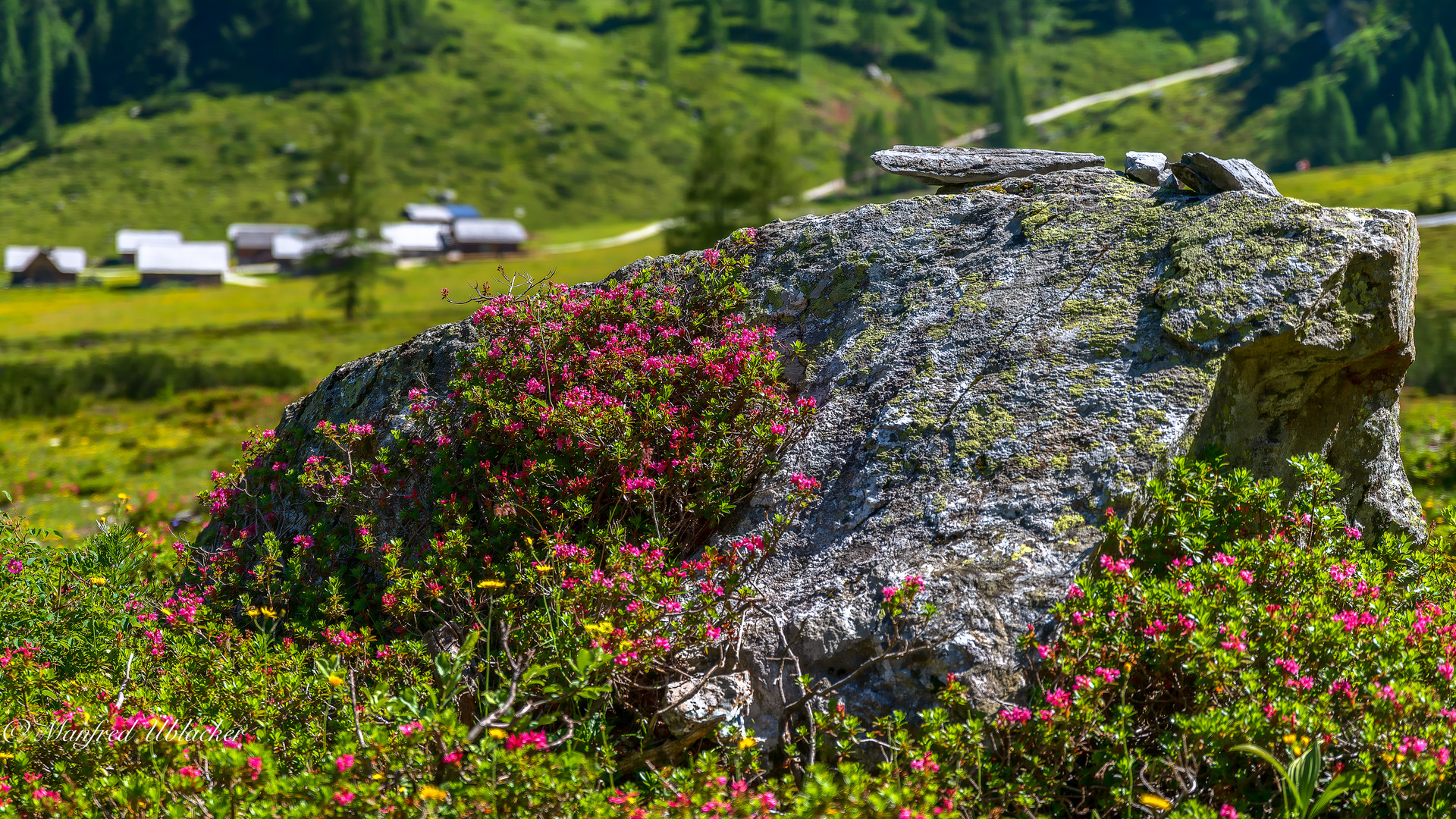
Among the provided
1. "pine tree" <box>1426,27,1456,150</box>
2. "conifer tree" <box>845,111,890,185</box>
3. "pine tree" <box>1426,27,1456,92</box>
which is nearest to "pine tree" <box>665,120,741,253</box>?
"conifer tree" <box>845,111,890,185</box>

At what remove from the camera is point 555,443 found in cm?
584

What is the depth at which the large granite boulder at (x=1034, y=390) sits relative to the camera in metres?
4.59

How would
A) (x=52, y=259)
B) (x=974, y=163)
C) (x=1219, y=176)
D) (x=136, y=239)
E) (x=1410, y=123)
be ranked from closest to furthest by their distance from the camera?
1. (x=1219, y=176)
2. (x=974, y=163)
3. (x=52, y=259)
4. (x=136, y=239)
5. (x=1410, y=123)

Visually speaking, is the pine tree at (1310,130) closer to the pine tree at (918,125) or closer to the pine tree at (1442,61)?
the pine tree at (1442,61)

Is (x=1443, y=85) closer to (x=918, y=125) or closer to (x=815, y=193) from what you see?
(x=918, y=125)

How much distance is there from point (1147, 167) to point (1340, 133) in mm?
173721

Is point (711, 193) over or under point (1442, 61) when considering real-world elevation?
under

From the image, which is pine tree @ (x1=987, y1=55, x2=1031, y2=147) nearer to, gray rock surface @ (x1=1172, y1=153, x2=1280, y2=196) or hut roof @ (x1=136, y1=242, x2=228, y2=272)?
hut roof @ (x1=136, y1=242, x2=228, y2=272)

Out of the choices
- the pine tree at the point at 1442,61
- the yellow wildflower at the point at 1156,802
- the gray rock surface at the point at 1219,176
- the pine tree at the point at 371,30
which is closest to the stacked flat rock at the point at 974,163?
the gray rock surface at the point at 1219,176

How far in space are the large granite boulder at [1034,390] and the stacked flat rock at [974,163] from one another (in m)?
0.70

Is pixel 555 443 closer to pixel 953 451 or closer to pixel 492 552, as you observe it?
pixel 492 552

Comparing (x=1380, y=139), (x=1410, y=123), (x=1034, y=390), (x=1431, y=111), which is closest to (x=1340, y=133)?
(x=1380, y=139)

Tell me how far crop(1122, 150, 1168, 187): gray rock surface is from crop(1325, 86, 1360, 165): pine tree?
169731 mm

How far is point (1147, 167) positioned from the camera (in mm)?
6676
